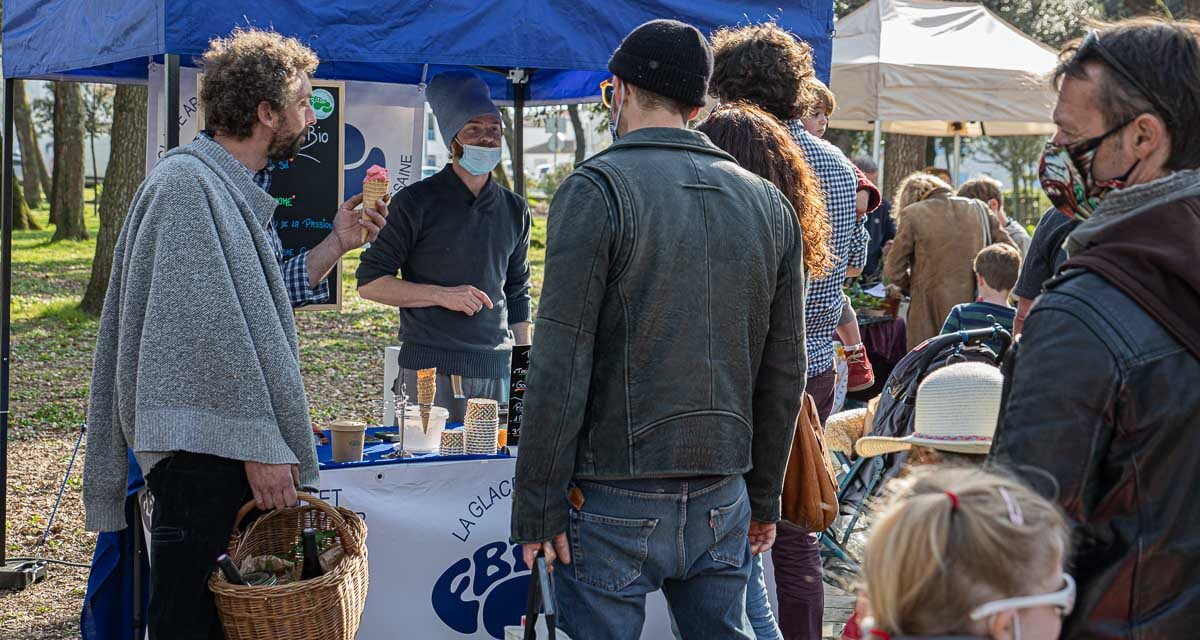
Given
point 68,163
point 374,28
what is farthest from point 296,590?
point 68,163

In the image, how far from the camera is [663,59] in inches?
97.0

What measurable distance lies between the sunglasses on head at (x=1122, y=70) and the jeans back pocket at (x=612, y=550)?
4.05 feet

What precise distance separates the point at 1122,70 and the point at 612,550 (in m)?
1.33

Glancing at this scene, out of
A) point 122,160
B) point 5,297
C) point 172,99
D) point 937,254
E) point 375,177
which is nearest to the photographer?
point 172,99

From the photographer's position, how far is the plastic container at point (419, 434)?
387cm

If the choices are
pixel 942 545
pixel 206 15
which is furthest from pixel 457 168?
pixel 942 545

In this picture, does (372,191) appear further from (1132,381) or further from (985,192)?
(985,192)

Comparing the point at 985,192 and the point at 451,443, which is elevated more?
the point at 985,192

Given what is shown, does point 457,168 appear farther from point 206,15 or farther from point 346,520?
point 346,520

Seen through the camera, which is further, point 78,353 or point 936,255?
point 78,353

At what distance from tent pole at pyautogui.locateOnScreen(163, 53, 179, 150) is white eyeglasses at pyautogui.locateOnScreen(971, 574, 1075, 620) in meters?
2.90

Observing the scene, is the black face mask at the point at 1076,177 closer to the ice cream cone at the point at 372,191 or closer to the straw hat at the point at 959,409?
the straw hat at the point at 959,409

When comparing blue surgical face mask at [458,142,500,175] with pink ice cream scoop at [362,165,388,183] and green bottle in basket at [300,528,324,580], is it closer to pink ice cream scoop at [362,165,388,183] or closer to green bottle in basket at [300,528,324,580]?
pink ice cream scoop at [362,165,388,183]

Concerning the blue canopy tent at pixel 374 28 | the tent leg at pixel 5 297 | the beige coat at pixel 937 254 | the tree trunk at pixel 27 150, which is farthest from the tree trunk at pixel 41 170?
the blue canopy tent at pixel 374 28
